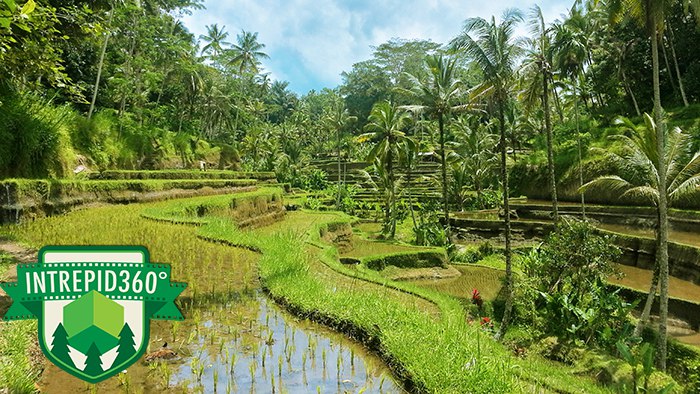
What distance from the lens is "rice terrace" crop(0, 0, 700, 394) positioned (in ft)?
11.4

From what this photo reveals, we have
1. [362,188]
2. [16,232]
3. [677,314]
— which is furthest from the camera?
[362,188]

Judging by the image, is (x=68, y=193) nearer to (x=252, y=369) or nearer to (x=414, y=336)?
(x=252, y=369)

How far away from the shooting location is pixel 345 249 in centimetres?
1800

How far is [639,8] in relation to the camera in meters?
10.2

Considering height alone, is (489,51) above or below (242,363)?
above

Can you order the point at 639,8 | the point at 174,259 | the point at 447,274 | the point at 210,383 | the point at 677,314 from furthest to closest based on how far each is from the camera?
the point at 447,274 → the point at 677,314 → the point at 639,8 → the point at 174,259 → the point at 210,383

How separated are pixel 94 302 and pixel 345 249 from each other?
627 inches

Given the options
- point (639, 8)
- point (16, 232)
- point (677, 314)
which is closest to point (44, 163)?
point (16, 232)

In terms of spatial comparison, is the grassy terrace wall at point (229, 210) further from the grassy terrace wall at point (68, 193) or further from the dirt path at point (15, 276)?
the dirt path at point (15, 276)

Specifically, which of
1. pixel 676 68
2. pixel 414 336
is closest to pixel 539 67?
pixel 414 336

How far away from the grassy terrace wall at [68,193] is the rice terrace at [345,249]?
0.05 m

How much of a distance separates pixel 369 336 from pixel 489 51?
974 cm

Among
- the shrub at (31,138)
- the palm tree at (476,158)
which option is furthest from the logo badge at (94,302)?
the palm tree at (476,158)

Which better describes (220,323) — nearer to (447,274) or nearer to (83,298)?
(83,298)
